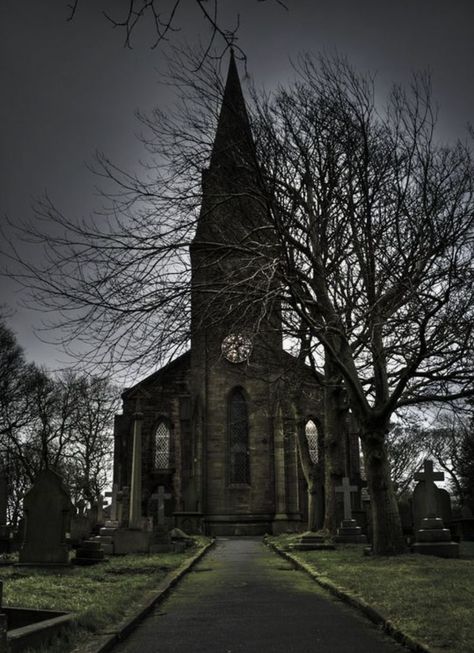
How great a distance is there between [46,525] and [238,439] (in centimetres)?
2302

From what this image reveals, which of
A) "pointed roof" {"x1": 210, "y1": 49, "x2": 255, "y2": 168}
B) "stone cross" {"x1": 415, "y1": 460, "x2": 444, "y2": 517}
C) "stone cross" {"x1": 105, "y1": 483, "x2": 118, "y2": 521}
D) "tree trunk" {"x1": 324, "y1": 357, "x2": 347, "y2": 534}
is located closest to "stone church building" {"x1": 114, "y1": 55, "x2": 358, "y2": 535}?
"stone cross" {"x1": 105, "y1": 483, "x2": 118, "y2": 521}

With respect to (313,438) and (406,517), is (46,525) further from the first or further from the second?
(313,438)

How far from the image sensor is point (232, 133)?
11.6 m

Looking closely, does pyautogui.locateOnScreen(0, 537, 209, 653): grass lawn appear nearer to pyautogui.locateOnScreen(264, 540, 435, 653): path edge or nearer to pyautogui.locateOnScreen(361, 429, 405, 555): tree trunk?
pyautogui.locateOnScreen(264, 540, 435, 653): path edge

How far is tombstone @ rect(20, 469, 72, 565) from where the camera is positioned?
11.7 metres

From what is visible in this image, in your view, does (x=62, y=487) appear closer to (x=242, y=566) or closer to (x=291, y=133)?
(x=242, y=566)

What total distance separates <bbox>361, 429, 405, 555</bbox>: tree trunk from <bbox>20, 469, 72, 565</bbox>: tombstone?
6.04m

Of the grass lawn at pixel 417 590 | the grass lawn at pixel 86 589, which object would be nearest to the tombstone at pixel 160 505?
the grass lawn at pixel 86 589

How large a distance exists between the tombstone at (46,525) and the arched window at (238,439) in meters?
21.8

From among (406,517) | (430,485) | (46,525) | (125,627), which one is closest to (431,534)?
(430,485)

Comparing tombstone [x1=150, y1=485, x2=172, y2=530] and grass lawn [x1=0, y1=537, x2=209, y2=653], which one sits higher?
tombstone [x1=150, y1=485, x2=172, y2=530]

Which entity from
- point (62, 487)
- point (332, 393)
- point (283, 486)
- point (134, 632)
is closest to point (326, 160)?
point (62, 487)

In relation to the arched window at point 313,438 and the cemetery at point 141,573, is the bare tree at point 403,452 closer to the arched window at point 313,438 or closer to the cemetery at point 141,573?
the arched window at point 313,438

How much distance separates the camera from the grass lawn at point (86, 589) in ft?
20.6
